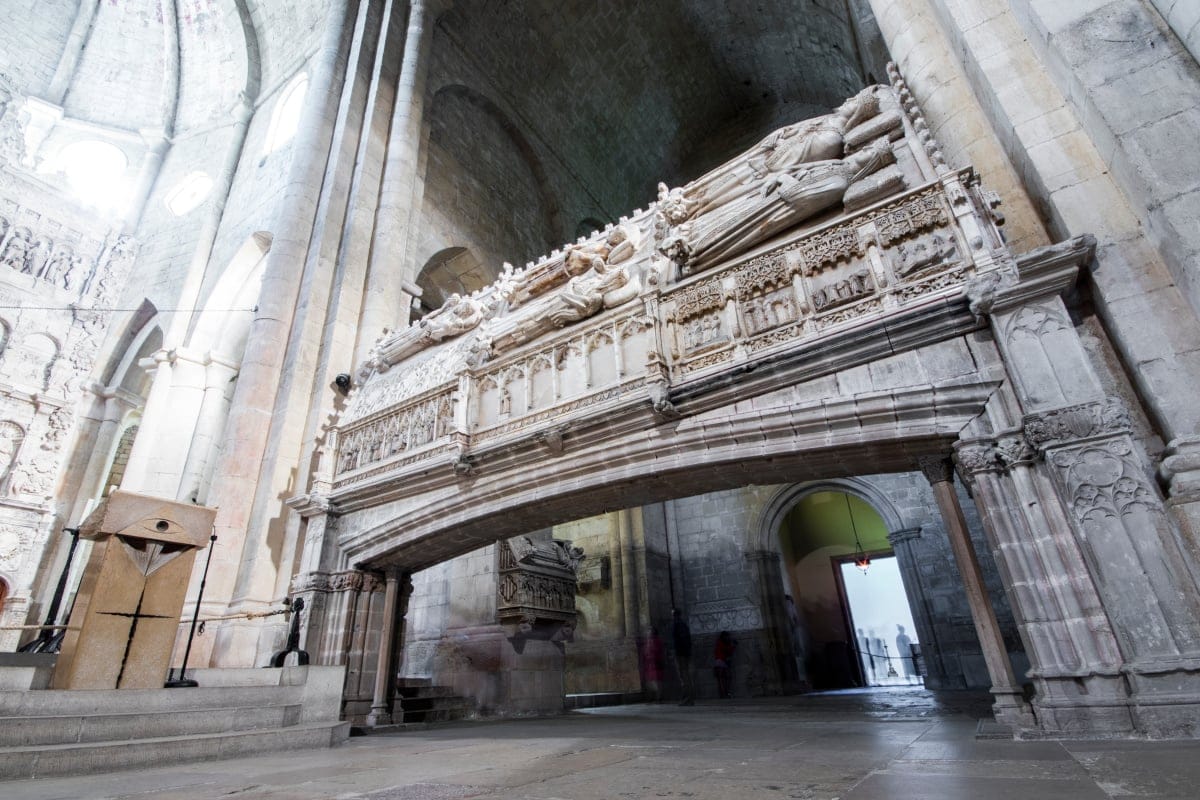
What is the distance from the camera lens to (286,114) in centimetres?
1581

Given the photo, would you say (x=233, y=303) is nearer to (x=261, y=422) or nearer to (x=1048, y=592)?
(x=261, y=422)

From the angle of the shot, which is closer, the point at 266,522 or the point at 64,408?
the point at 266,522

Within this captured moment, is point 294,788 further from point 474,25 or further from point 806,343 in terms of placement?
point 474,25

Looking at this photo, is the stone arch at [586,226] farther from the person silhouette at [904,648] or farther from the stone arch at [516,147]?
the person silhouette at [904,648]

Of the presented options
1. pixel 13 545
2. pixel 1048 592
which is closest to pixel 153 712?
pixel 1048 592

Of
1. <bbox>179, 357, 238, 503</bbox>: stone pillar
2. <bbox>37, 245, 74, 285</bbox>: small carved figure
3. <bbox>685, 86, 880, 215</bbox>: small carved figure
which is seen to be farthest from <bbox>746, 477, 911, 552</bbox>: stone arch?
<bbox>37, 245, 74, 285</bbox>: small carved figure

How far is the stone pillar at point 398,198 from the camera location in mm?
10297

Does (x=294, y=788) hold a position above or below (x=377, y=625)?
below

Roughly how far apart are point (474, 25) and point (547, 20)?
2026 millimetres

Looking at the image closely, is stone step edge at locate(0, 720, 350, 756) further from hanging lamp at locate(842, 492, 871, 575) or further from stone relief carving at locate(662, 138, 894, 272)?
hanging lamp at locate(842, 492, 871, 575)

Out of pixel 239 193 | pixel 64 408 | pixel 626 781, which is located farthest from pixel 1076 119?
pixel 64 408

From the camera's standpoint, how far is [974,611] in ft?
13.1

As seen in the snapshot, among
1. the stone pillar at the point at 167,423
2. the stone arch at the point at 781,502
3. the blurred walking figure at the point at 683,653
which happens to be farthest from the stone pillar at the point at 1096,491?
the stone pillar at the point at 167,423

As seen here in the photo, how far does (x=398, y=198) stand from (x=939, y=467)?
10547 mm
